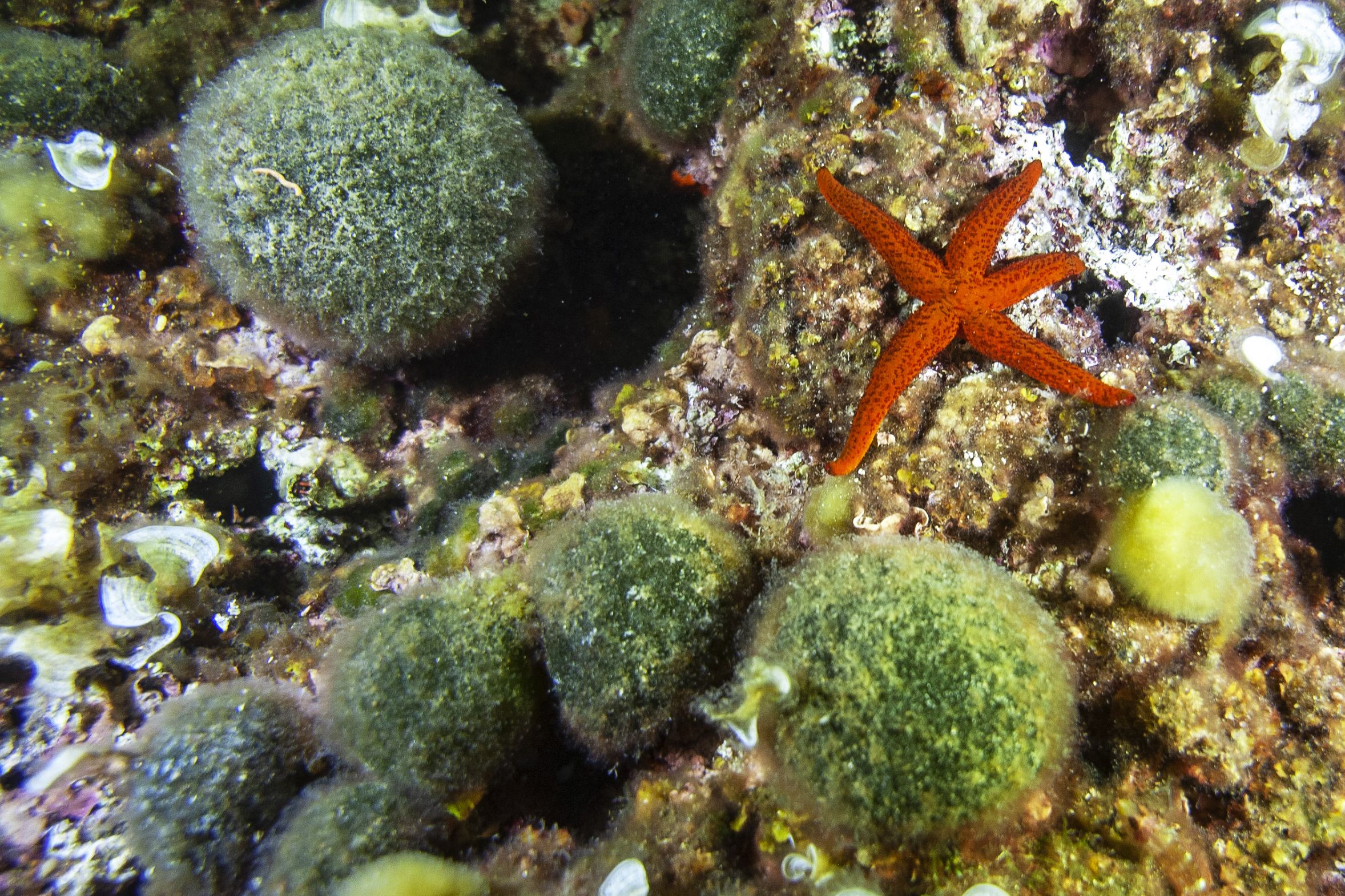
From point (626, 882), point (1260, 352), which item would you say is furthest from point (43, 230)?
point (1260, 352)

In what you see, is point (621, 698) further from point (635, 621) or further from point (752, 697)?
point (752, 697)

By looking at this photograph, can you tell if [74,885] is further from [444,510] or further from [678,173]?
[678,173]

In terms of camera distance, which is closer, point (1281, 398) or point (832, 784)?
point (832, 784)

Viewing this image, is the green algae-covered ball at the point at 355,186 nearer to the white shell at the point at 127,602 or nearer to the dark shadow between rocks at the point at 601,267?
the dark shadow between rocks at the point at 601,267

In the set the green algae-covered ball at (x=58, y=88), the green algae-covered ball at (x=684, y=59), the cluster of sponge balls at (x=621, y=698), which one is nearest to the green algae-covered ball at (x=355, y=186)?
the green algae-covered ball at (x=684, y=59)

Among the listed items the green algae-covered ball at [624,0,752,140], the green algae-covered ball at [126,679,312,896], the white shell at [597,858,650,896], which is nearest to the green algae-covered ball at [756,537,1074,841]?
the white shell at [597,858,650,896]

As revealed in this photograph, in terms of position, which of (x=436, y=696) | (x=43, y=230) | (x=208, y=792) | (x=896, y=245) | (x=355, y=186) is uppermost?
(x=896, y=245)

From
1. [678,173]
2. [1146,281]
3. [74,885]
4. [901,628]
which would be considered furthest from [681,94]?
[74,885]
